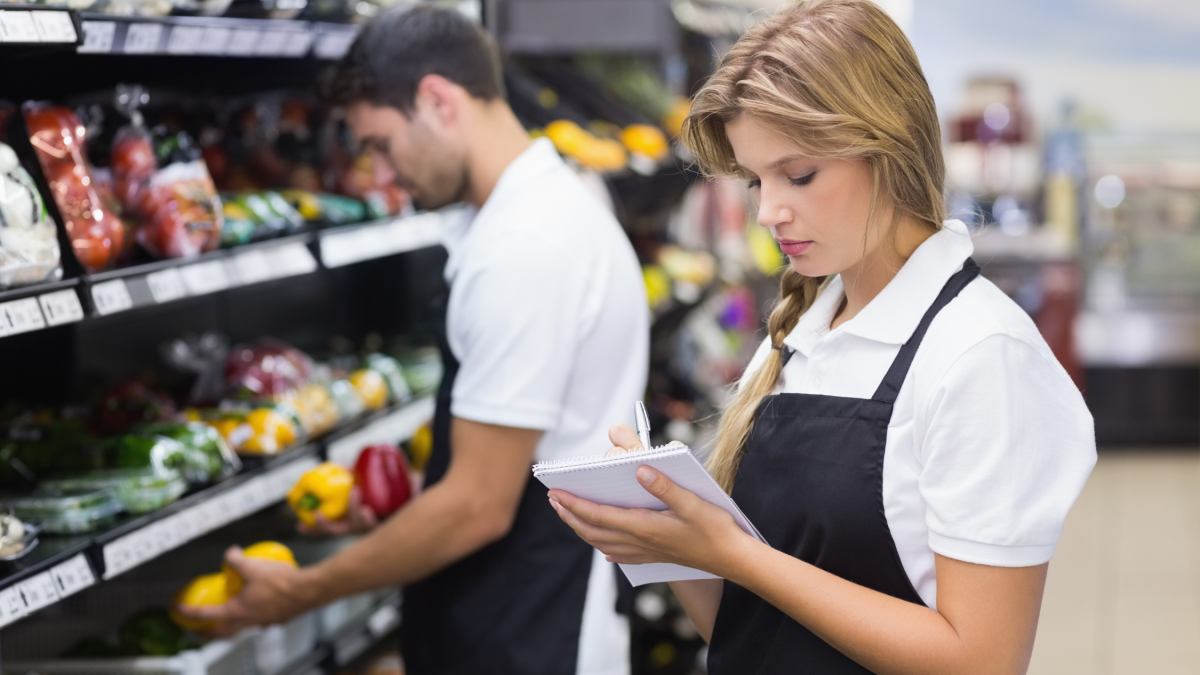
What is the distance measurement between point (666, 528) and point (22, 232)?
977mm

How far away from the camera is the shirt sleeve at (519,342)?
6.23 ft

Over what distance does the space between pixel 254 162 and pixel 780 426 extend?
5.42 ft

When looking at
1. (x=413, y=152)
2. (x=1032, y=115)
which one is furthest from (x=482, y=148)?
(x=1032, y=115)

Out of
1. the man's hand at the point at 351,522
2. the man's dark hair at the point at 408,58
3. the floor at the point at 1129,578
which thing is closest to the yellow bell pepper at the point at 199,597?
the man's hand at the point at 351,522

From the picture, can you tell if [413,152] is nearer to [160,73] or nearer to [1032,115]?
[160,73]

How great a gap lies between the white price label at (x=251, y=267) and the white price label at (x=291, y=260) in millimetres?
20

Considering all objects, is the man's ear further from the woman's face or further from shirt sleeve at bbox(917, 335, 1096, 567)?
shirt sleeve at bbox(917, 335, 1096, 567)

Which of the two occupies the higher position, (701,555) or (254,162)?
(254,162)

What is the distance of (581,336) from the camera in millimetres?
1989

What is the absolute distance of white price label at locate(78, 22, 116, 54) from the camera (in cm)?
159

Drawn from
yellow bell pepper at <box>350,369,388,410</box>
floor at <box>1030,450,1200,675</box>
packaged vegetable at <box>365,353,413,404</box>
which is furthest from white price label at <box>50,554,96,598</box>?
floor at <box>1030,450,1200,675</box>

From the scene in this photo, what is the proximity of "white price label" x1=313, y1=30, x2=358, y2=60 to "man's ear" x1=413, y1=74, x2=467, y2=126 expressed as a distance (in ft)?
0.89

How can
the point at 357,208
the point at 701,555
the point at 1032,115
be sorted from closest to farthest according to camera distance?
the point at 701,555 < the point at 357,208 < the point at 1032,115

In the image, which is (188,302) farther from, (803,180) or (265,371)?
(803,180)
